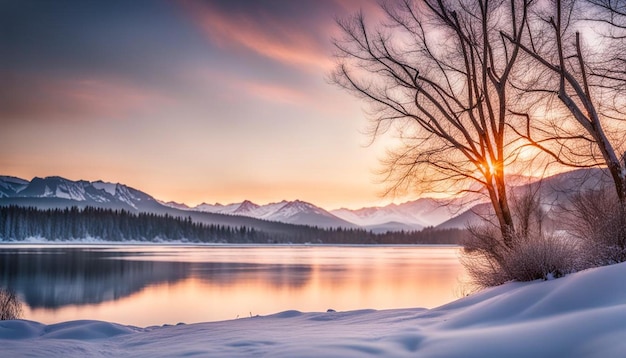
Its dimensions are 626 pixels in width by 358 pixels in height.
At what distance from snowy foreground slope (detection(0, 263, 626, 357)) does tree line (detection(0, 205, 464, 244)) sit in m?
117

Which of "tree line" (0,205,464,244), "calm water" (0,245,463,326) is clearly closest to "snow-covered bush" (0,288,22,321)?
"calm water" (0,245,463,326)

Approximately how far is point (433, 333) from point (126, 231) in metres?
157

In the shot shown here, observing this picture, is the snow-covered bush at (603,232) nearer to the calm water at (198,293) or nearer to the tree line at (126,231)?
the calm water at (198,293)

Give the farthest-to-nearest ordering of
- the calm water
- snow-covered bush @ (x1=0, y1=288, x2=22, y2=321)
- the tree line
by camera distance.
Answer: the tree line, the calm water, snow-covered bush @ (x1=0, y1=288, x2=22, y2=321)

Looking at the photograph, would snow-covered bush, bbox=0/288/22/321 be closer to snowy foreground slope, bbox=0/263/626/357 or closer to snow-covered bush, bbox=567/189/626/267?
snowy foreground slope, bbox=0/263/626/357

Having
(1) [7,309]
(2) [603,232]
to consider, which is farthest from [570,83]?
(1) [7,309]

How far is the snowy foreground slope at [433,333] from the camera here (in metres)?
5.10

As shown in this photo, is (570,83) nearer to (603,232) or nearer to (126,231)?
(603,232)

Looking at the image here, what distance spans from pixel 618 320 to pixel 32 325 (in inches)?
368

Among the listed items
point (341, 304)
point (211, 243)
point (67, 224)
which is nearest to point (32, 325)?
point (341, 304)

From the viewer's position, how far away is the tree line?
132 meters

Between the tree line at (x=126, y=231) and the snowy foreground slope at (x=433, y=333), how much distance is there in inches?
4601

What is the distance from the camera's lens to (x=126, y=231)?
151500 millimetres

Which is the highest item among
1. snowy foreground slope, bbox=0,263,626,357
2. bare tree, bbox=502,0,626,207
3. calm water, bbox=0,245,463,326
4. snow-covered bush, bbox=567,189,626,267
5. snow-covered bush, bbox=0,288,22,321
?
bare tree, bbox=502,0,626,207
